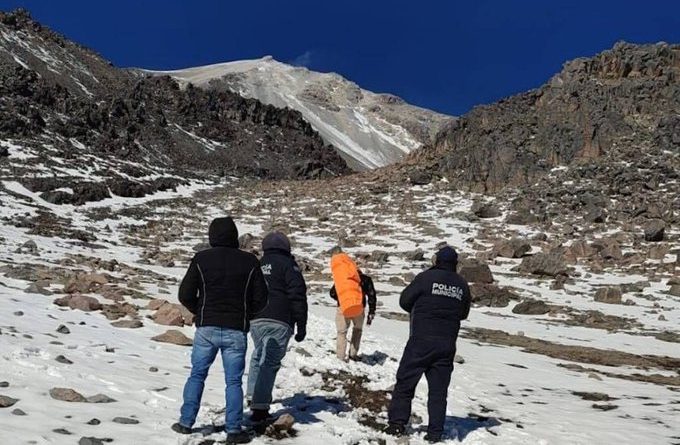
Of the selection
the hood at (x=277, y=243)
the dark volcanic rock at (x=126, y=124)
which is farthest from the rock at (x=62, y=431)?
the dark volcanic rock at (x=126, y=124)

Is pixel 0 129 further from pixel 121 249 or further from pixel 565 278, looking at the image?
pixel 565 278

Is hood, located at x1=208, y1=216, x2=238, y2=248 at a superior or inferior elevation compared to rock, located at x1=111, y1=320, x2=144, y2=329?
superior

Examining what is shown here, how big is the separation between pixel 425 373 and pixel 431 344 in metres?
0.34

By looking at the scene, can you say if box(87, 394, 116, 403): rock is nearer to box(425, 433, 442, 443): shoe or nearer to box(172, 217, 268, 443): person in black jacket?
box(172, 217, 268, 443): person in black jacket

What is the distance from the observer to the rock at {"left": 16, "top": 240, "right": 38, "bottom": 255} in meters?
22.7

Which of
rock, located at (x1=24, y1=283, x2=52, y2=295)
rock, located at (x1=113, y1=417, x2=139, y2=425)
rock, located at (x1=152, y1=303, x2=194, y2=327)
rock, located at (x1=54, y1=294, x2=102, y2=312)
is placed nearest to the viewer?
rock, located at (x1=113, y1=417, x2=139, y2=425)

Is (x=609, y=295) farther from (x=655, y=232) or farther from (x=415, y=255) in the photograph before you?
(x=655, y=232)

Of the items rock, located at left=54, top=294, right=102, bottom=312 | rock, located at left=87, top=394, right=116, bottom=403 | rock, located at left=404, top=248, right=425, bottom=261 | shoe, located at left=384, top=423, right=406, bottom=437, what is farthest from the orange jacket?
rock, located at left=404, top=248, right=425, bottom=261

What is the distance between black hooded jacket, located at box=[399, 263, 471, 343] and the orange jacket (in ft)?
9.96

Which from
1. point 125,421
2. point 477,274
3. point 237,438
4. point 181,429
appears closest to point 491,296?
point 477,274

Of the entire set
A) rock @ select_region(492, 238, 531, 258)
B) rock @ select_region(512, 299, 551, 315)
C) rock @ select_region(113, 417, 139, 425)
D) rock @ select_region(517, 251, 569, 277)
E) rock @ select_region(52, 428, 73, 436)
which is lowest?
rock @ select_region(52, 428, 73, 436)

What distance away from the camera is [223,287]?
20.9 ft

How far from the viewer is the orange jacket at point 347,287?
10523mm

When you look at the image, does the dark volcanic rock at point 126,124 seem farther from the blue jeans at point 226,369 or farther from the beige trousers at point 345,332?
the blue jeans at point 226,369
